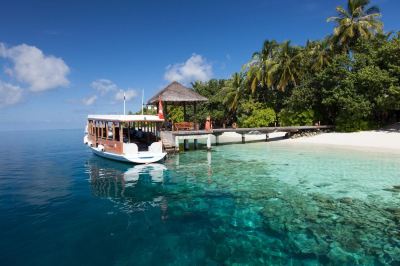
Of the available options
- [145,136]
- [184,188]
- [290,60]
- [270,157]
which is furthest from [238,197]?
[290,60]

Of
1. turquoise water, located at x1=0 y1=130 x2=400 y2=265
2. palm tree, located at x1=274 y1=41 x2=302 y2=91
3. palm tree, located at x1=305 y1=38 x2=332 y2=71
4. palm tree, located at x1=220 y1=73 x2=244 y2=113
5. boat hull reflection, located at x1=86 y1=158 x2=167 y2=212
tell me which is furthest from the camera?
palm tree, located at x1=220 y1=73 x2=244 y2=113

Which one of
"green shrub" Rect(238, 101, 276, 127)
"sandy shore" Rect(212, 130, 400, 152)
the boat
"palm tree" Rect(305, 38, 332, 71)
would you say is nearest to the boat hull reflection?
the boat

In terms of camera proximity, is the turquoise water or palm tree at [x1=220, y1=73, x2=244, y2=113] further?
palm tree at [x1=220, y1=73, x2=244, y2=113]

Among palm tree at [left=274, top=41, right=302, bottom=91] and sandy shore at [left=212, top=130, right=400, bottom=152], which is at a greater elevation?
palm tree at [left=274, top=41, right=302, bottom=91]

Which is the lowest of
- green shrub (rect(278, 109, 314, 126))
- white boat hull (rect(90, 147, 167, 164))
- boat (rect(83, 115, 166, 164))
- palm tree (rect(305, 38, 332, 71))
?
white boat hull (rect(90, 147, 167, 164))

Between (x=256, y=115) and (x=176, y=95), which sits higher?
(x=176, y=95)

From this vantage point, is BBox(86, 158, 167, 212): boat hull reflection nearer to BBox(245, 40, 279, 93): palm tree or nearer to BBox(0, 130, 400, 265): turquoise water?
BBox(0, 130, 400, 265): turquoise water

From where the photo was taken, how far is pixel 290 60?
3712 cm

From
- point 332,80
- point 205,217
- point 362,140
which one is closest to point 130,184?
point 205,217

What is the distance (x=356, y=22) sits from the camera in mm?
33156

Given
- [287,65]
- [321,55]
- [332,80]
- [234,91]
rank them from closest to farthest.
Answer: [332,80] → [321,55] → [287,65] → [234,91]

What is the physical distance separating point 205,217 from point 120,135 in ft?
37.8

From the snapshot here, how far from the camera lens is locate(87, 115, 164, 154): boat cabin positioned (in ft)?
61.1

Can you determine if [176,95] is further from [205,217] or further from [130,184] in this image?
[205,217]
